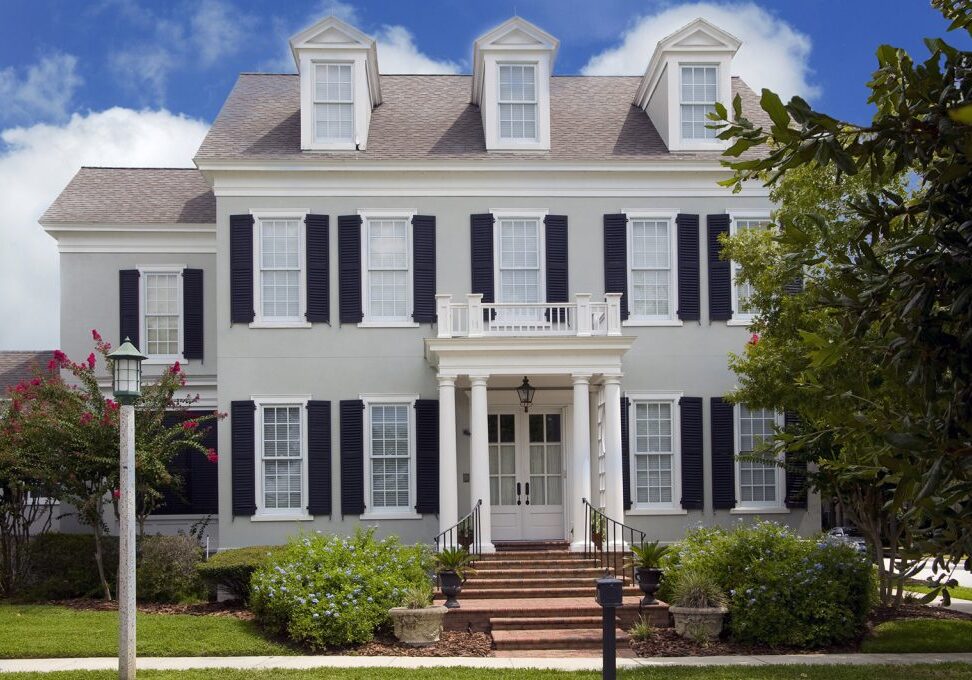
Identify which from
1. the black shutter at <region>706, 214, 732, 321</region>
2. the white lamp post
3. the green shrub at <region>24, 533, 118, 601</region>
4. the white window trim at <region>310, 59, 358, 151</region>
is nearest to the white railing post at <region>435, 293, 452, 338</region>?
the white window trim at <region>310, 59, 358, 151</region>

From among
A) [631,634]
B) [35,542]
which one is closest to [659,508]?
[631,634]

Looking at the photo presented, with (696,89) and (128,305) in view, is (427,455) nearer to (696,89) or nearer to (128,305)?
(128,305)

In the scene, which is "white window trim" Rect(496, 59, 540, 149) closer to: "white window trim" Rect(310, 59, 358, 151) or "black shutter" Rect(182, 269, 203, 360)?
"white window trim" Rect(310, 59, 358, 151)

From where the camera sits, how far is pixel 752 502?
20391 millimetres

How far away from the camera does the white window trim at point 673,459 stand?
2006 centimetres

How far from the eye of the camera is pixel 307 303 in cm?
1998

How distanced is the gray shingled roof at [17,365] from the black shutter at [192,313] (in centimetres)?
465

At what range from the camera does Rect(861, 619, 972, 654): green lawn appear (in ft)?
45.3

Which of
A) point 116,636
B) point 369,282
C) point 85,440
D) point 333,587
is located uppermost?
point 369,282

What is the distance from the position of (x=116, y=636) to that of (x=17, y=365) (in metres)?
13.9

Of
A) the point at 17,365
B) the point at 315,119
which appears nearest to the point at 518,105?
the point at 315,119

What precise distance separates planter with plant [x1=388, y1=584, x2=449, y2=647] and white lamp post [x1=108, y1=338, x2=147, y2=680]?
376cm

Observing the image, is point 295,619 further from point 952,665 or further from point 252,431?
point 952,665

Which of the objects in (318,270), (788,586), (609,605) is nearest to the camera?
(609,605)
